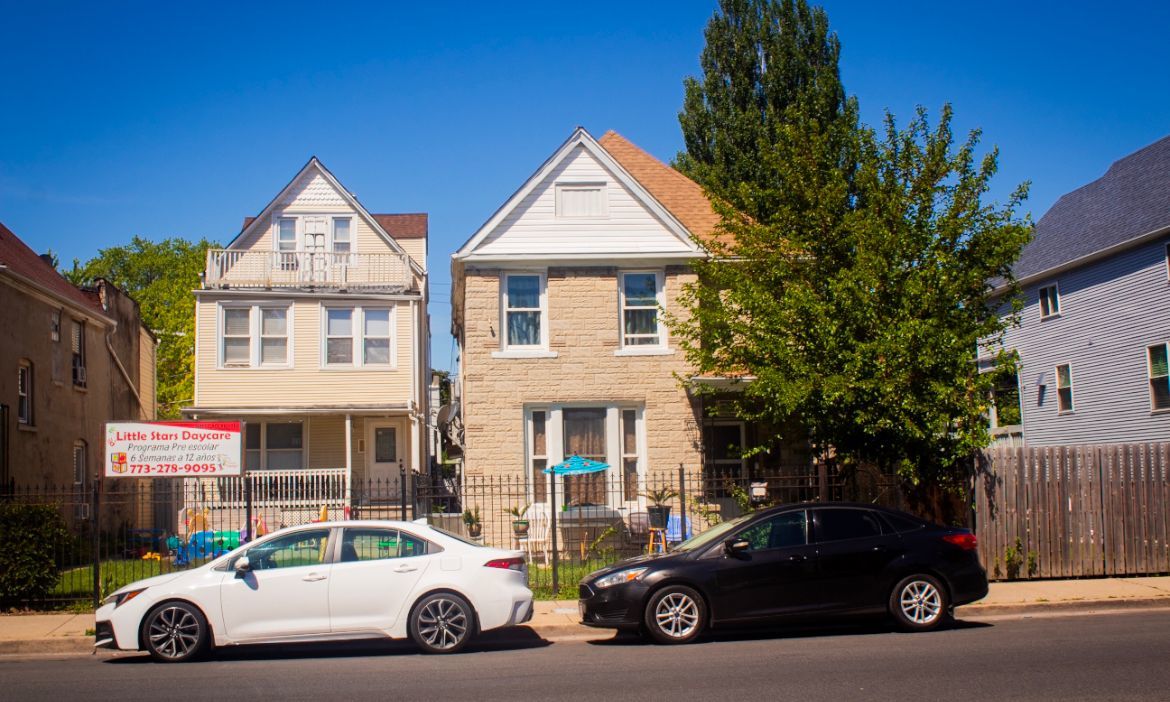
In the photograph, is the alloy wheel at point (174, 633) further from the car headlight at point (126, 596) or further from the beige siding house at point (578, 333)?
the beige siding house at point (578, 333)

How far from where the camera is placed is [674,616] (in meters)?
11.5

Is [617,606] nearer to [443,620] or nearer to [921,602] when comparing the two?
[443,620]

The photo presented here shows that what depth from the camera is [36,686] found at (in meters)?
9.68

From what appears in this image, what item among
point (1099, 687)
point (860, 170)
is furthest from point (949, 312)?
point (1099, 687)

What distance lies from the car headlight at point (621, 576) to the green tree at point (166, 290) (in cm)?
3186

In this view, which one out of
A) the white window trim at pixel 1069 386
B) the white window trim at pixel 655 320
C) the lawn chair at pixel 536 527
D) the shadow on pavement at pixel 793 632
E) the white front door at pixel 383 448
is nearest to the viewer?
the shadow on pavement at pixel 793 632

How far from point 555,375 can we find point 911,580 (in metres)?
10.9

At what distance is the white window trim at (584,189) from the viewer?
22141 millimetres

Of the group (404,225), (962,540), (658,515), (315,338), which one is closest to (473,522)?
(658,515)

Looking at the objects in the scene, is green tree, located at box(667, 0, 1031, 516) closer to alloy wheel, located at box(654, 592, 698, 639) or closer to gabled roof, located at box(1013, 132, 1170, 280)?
alloy wheel, located at box(654, 592, 698, 639)

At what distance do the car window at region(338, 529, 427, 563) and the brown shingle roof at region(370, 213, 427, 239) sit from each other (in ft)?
63.8

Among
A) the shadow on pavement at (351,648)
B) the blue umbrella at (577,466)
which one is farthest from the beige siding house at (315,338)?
the shadow on pavement at (351,648)

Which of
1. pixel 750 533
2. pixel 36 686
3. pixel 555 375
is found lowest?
pixel 36 686

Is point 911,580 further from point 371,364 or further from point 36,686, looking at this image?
point 371,364
